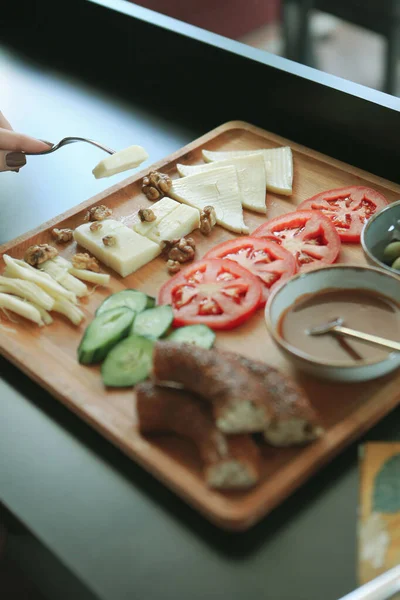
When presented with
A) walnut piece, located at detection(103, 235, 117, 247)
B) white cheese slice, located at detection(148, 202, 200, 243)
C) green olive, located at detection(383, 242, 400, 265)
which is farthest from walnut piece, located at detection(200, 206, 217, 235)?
green olive, located at detection(383, 242, 400, 265)

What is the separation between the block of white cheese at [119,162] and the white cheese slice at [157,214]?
11cm

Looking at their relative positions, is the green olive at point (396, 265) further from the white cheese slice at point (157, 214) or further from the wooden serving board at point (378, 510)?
the white cheese slice at point (157, 214)

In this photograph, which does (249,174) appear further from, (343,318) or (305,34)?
(305,34)

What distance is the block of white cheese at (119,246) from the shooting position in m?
1.69

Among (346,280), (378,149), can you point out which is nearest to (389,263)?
(346,280)

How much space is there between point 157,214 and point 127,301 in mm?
335

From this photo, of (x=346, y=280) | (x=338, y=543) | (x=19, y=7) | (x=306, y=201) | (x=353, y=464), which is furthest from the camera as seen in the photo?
(x=19, y=7)

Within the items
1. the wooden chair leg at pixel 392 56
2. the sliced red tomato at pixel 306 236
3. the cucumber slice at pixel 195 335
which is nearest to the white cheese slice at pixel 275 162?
the sliced red tomato at pixel 306 236

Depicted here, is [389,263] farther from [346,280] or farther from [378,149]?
[378,149]

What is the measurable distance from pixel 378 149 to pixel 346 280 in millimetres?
573

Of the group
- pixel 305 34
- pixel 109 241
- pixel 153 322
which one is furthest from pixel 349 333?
pixel 305 34

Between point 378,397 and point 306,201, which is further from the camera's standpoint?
point 306,201

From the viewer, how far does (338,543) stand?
1150 mm

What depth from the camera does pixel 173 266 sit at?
1.69 meters
